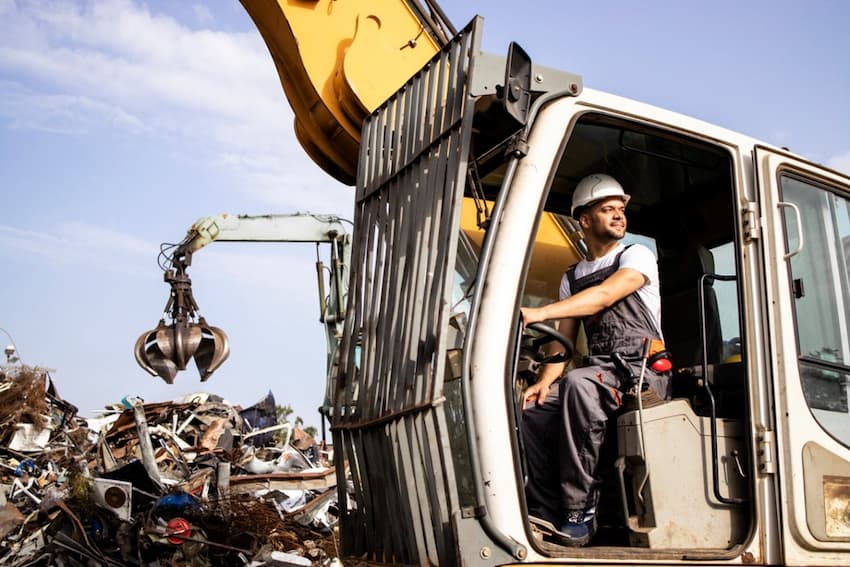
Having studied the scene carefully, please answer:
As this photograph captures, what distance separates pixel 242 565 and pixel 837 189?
193 inches

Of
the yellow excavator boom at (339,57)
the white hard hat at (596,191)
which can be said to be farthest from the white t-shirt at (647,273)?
the yellow excavator boom at (339,57)

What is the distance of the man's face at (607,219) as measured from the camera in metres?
3.91

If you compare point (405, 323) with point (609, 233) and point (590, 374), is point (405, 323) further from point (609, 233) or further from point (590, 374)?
point (609, 233)

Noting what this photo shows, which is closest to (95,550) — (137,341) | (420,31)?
(137,341)

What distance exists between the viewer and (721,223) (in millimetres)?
4379

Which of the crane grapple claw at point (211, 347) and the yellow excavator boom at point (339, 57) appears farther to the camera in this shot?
the crane grapple claw at point (211, 347)

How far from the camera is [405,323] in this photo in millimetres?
3219

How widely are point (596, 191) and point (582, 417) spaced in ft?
3.57

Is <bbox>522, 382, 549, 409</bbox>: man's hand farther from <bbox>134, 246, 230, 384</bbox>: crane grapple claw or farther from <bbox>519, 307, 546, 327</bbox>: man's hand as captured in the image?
<bbox>134, 246, 230, 384</bbox>: crane grapple claw

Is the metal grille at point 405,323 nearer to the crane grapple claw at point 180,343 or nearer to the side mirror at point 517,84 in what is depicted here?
the side mirror at point 517,84

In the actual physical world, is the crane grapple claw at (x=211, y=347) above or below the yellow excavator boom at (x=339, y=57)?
below

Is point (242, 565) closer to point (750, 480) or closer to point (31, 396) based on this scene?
point (750, 480)

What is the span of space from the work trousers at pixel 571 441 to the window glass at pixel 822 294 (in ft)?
1.81

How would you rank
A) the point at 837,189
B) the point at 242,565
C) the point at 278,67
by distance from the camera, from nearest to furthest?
the point at 837,189, the point at 278,67, the point at 242,565
